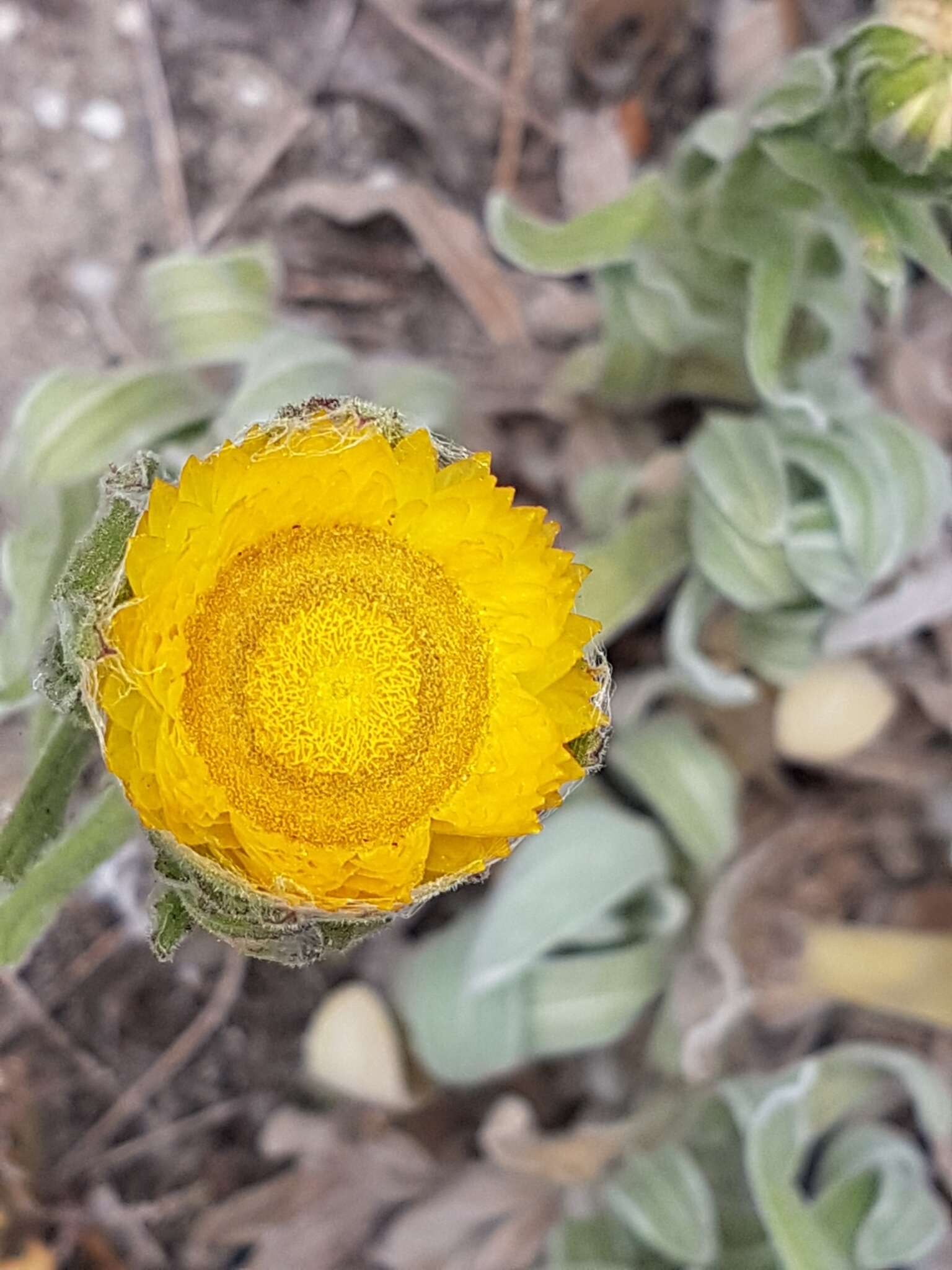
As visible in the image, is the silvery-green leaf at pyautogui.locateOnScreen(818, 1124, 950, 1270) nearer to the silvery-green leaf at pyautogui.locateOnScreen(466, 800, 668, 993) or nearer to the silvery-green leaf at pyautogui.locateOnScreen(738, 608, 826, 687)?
the silvery-green leaf at pyautogui.locateOnScreen(466, 800, 668, 993)

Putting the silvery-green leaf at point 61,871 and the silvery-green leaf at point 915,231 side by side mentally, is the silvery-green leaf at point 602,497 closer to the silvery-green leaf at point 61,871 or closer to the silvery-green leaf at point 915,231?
the silvery-green leaf at point 915,231

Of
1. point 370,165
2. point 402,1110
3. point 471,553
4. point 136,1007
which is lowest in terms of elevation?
point 402,1110

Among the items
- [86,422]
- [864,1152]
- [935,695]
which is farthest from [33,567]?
[864,1152]

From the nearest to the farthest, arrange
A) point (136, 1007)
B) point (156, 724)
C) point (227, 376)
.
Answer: point (156, 724)
point (227, 376)
point (136, 1007)

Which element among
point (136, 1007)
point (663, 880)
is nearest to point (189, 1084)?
point (136, 1007)

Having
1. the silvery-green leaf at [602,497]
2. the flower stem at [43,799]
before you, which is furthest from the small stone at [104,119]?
the flower stem at [43,799]

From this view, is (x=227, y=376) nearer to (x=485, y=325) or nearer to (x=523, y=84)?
(x=485, y=325)
